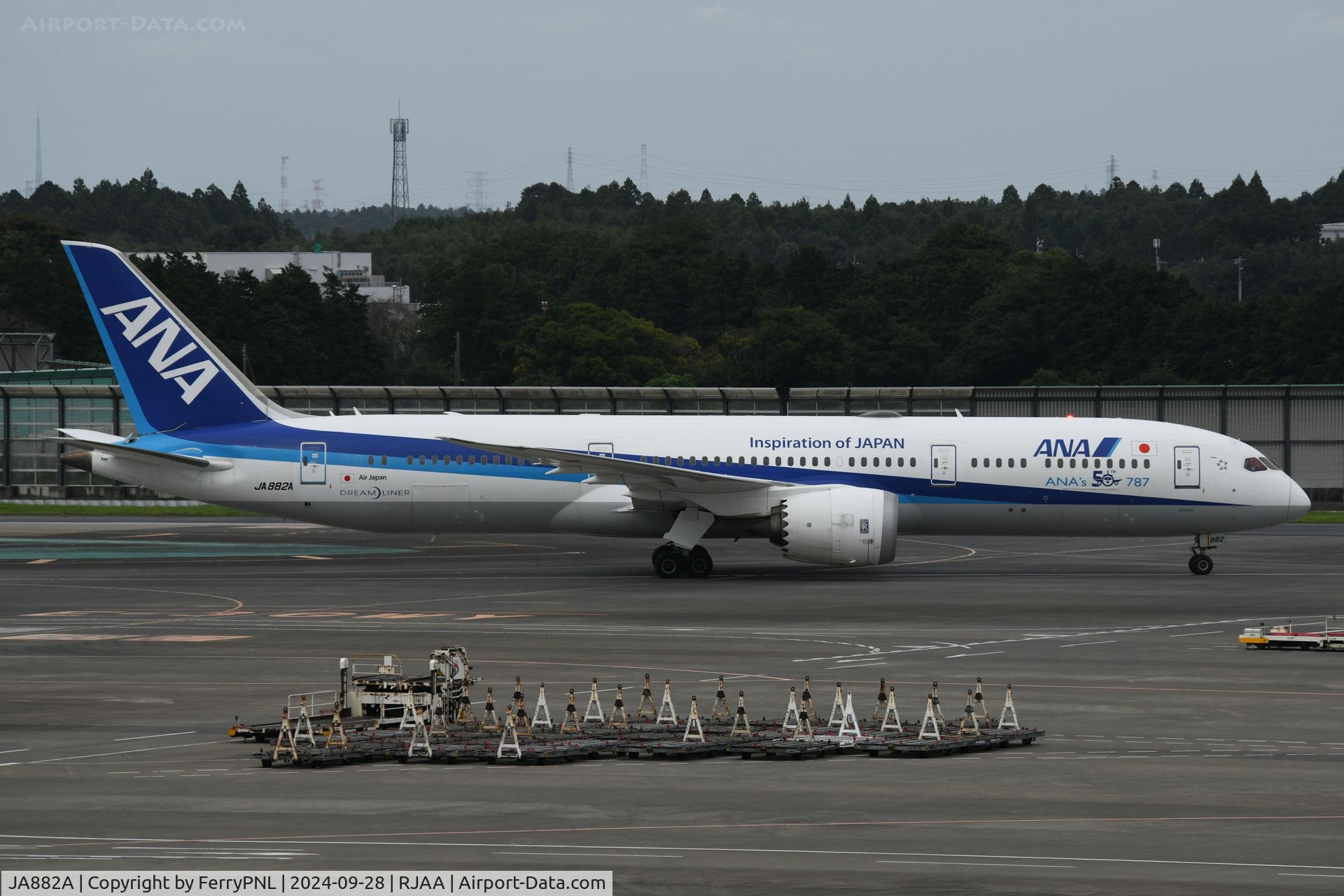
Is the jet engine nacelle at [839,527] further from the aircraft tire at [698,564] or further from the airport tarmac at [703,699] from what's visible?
the aircraft tire at [698,564]

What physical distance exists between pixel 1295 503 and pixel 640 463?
18303 millimetres

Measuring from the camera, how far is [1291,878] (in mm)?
14461

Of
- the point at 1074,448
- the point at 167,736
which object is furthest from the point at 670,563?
the point at 167,736

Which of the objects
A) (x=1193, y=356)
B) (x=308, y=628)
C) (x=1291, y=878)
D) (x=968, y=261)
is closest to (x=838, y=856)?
(x=1291, y=878)

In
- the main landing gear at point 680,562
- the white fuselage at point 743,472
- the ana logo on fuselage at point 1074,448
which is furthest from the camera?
the ana logo on fuselage at point 1074,448

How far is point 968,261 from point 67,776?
13510 centimetres

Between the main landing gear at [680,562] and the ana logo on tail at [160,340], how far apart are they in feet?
46.4

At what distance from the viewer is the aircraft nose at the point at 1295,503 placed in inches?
1754

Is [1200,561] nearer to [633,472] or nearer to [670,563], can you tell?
[670,563]

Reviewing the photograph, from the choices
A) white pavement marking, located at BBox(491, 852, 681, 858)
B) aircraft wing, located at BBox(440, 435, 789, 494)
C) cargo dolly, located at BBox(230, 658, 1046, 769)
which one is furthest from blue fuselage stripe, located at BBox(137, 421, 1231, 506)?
white pavement marking, located at BBox(491, 852, 681, 858)

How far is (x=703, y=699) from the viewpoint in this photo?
81.0ft

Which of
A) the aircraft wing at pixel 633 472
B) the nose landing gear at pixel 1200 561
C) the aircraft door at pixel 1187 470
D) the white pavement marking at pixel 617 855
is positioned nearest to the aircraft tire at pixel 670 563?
the aircraft wing at pixel 633 472

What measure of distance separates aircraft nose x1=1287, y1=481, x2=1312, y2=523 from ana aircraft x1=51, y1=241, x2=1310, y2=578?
0.16ft

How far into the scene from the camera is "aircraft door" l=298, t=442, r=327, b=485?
45.4m
